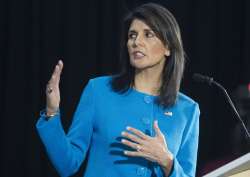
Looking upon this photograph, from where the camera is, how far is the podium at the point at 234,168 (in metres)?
1.54

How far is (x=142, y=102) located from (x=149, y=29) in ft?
0.98

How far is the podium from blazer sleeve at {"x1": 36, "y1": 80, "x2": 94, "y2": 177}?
65 centimetres

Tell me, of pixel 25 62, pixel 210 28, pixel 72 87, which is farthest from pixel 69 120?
pixel 210 28

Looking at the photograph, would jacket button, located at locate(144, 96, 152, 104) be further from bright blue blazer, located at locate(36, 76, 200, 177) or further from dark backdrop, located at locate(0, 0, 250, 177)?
dark backdrop, located at locate(0, 0, 250, 177)

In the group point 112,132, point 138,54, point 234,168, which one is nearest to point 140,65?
point 138,54

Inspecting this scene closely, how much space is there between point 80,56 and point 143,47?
157 cm

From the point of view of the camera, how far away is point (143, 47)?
2.17m

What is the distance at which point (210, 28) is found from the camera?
3.91 m

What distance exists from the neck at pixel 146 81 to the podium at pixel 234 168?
694 mm

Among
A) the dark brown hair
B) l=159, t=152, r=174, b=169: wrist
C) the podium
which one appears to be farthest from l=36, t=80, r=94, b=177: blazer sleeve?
the podium

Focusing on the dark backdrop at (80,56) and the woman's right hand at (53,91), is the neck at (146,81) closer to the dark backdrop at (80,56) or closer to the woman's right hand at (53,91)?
the woman's right hand at (53,91)

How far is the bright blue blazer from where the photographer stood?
2000 mm

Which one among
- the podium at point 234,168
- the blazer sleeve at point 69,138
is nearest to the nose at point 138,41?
the blazer sleeve at point 69,138

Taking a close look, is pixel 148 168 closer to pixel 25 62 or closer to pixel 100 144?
pixel 100 144
